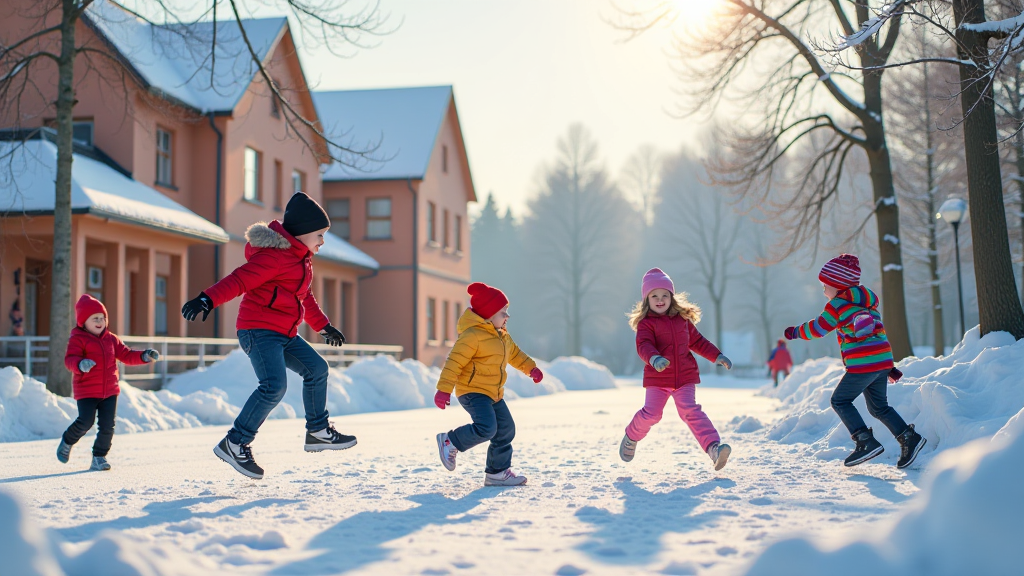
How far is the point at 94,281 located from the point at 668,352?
17.6m

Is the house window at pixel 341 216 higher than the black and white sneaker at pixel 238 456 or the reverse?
higher

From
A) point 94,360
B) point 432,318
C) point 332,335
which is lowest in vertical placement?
point 94,360

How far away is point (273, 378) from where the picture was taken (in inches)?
245

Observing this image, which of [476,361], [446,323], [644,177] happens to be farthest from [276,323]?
[644,177]

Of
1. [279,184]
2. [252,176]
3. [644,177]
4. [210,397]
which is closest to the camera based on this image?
[210,397]

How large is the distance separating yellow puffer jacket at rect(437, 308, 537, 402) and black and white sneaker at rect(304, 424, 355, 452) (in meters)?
0.75

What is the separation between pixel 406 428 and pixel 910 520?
384 inches

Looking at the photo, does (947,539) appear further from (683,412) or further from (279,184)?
(279,184)

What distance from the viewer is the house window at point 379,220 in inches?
1264

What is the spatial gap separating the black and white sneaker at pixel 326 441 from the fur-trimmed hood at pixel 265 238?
129 cm

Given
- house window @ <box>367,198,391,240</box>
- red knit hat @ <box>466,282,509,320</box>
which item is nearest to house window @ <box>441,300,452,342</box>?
house window @ <box>367,198,391,240</box>

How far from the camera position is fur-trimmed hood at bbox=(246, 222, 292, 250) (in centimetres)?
626

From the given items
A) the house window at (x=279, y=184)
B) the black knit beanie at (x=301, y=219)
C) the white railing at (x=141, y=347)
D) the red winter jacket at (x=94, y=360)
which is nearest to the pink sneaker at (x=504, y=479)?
the black knit beanie at (x=301, y=219)

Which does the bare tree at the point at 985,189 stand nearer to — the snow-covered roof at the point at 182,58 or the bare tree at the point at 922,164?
the snow-covered roof at the point at 182,58
